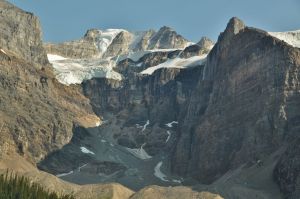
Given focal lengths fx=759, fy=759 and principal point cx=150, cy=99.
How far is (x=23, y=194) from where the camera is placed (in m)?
150

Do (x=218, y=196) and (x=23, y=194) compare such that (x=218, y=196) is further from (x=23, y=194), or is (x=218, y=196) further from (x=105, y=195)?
(x=23, y=194)

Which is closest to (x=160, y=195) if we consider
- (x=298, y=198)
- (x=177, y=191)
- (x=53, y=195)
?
(x=177, y=191)

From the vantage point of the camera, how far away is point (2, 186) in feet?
506

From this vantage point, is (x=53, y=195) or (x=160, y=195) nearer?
(x=53, y=195)

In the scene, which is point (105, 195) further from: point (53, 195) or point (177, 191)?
point (53, 195)

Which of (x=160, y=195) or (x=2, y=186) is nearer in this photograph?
(x=2, y=186)

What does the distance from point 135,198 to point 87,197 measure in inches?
517

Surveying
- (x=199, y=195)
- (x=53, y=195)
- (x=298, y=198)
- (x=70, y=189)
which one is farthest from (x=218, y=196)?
(x=53, y=195)

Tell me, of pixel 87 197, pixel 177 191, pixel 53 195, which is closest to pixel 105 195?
pixel 87 197

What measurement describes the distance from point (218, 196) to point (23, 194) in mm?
60244

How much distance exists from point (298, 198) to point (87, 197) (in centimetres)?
5462

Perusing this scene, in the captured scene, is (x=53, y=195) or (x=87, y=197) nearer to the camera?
(x=53, y=195)

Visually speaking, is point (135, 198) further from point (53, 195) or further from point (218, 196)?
point (53, 195)

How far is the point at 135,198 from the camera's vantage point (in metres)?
199
